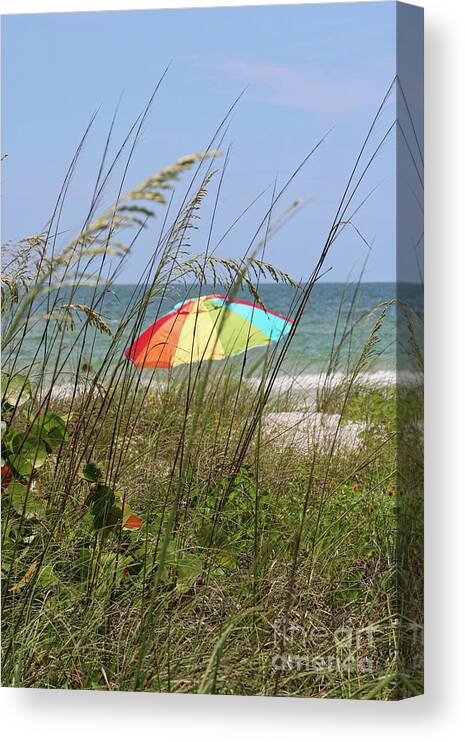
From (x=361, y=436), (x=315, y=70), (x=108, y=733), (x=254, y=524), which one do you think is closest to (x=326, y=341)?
(x=361, y=436)

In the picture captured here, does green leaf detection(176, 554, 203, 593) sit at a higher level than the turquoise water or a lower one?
lower

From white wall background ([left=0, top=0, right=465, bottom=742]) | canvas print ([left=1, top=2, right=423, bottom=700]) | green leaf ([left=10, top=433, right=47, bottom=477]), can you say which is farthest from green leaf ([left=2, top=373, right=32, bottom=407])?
white wall background ([left=0, top=0, right=465, bottom=742])

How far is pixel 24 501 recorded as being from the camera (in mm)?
3457

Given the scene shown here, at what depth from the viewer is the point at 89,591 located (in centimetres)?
341

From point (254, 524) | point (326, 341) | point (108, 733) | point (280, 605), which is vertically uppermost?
point (326, 341)

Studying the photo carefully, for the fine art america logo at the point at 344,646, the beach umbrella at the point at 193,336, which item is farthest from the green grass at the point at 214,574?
the beach umbrella at the point at 193,336

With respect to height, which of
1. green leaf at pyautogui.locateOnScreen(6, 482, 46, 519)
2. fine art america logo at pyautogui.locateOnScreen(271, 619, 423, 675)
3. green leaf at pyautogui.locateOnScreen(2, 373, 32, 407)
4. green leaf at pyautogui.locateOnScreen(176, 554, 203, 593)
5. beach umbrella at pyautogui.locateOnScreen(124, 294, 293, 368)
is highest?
beach umbrella at pyautogui.locateOnScreen(124, 294, 293, 368)

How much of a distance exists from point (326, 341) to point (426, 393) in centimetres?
34

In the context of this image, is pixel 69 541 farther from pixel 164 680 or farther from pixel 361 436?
pixel 361 436

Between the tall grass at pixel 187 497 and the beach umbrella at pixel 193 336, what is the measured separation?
0.13 ft

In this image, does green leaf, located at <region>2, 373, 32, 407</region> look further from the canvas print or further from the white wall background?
the white wall background

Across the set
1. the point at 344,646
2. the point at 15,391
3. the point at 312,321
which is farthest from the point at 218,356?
the point at 344,646

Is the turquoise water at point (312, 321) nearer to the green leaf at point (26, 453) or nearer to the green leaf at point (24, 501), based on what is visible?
the green leaf at point (26, 453)

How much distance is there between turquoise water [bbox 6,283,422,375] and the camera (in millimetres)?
3262
